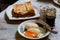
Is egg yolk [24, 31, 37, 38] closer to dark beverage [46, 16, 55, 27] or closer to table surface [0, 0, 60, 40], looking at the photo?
table surface [0, 0, 60, 40]

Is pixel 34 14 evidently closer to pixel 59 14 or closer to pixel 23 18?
pixel 23 18

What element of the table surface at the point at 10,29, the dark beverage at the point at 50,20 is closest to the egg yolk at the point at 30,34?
the table surface at the point at 10,29

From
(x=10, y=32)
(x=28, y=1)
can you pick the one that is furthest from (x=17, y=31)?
(x=28, y=1)

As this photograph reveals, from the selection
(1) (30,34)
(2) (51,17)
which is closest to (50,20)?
(2) (51,17)

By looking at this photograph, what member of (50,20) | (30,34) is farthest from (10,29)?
(50,20)

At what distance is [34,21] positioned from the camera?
1.11m

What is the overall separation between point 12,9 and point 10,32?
234 millimetres

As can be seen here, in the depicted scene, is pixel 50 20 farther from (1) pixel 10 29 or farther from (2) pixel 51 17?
(1) pixel 10 29

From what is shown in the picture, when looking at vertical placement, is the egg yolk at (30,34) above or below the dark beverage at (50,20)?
below

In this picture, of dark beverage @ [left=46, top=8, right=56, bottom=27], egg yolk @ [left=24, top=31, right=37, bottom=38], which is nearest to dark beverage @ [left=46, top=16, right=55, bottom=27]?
dark beverage @ [left=46, top=8, right=56, bottom=27]

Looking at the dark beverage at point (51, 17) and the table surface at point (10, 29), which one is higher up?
the dark beverage at point (51, 17)

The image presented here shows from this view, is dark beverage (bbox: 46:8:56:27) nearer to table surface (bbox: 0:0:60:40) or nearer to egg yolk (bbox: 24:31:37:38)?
table surface (bbox: 0:0:60:40)

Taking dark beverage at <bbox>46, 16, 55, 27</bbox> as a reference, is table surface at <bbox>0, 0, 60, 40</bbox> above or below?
below

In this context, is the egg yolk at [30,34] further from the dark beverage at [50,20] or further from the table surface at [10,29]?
the dark beverage at [50,20]
